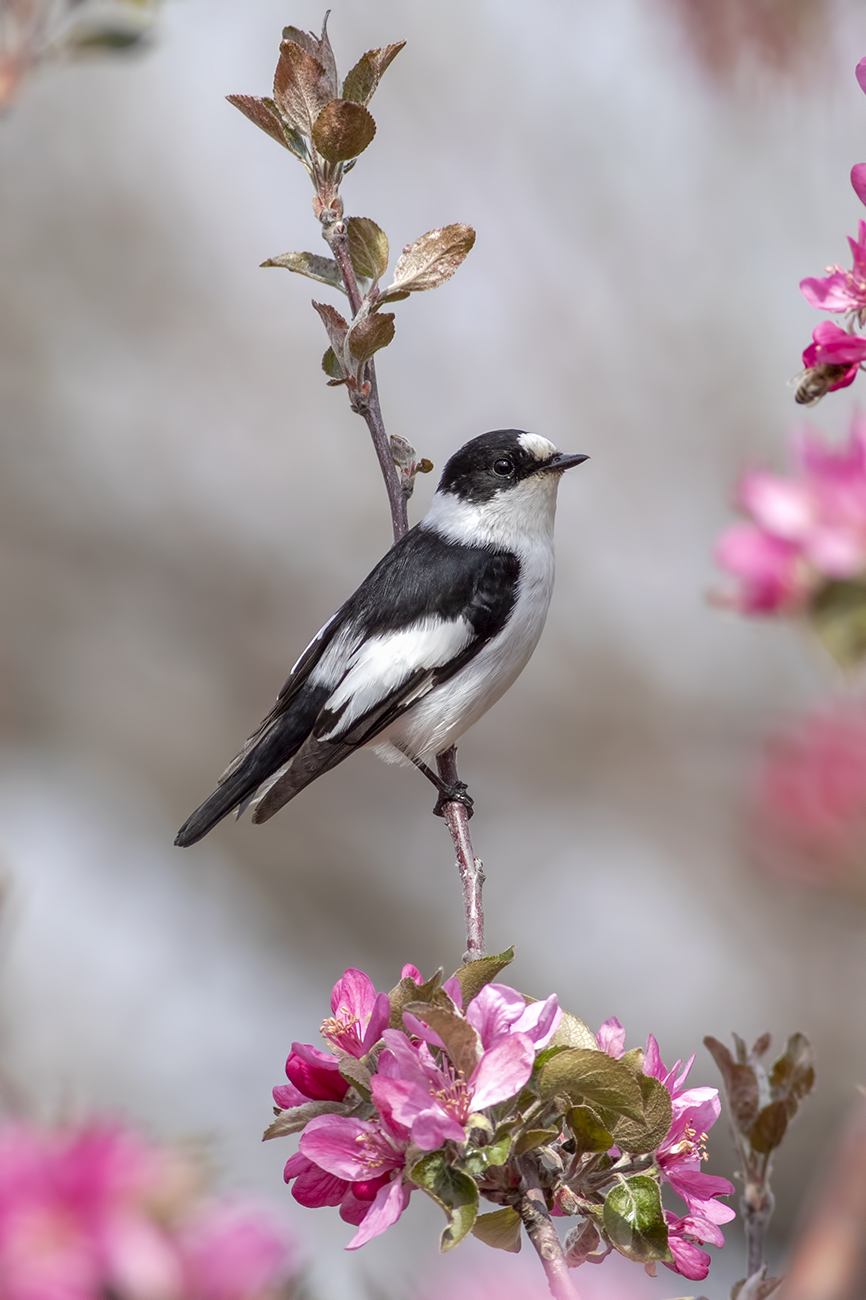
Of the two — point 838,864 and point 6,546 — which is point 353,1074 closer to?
point 838,864

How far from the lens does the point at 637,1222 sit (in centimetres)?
100

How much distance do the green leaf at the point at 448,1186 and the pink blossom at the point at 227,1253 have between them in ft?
1.26

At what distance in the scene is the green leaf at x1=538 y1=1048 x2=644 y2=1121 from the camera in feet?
3.12

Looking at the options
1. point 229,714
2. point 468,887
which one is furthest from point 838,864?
point 229,714

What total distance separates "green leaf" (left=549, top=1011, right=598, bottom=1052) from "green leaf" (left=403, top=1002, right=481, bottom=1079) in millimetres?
198

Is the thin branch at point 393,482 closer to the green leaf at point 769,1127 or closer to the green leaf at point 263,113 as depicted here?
the green leaf at point 263,113

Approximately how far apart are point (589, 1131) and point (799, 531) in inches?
23.7

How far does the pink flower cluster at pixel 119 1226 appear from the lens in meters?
0.52

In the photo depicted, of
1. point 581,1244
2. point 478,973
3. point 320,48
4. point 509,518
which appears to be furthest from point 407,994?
point 509,518

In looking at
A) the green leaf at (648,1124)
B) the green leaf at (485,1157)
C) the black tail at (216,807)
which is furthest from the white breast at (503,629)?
the green leaf at (485,1157)

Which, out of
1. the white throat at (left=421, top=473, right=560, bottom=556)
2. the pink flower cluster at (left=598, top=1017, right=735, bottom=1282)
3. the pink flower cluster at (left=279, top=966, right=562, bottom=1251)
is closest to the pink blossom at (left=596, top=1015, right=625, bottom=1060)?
the pink flower cluster at (left=598, top=1017, right=735, bottom=1282)

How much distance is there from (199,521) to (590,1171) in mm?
5621

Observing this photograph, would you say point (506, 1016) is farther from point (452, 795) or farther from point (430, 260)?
point (452, 795)

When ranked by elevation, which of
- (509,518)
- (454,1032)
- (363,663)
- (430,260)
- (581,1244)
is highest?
(509,518)
